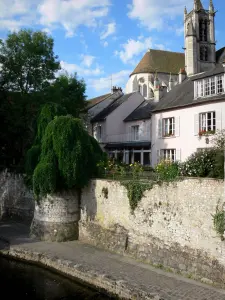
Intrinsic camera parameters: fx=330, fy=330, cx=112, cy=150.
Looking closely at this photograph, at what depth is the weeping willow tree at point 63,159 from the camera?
1579cm

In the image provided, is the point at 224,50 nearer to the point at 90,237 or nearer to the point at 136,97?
the point at 136,97

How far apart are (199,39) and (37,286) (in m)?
48.9

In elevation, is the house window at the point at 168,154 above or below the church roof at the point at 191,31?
below

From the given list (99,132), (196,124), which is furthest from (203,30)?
(196,124)

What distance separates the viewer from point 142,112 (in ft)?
99.8

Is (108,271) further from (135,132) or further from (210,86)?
(135,132)

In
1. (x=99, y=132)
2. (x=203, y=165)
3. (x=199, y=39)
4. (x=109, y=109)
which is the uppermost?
(x=199, y=39)

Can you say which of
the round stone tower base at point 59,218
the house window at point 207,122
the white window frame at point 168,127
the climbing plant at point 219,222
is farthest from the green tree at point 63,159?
the white window frame at point 168,127

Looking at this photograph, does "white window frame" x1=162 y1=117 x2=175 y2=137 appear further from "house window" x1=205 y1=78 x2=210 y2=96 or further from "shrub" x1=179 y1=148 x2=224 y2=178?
"shrub" x1=179 y1=148 x2=224 y2=178

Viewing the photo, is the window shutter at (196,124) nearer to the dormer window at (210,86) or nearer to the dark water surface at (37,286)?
the dormer window at (210,86)

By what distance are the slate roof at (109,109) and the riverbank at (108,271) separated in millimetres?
18159

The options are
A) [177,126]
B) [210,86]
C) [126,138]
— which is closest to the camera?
[210,86]

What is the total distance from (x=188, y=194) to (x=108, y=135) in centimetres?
2142

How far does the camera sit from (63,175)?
52.4 feet
